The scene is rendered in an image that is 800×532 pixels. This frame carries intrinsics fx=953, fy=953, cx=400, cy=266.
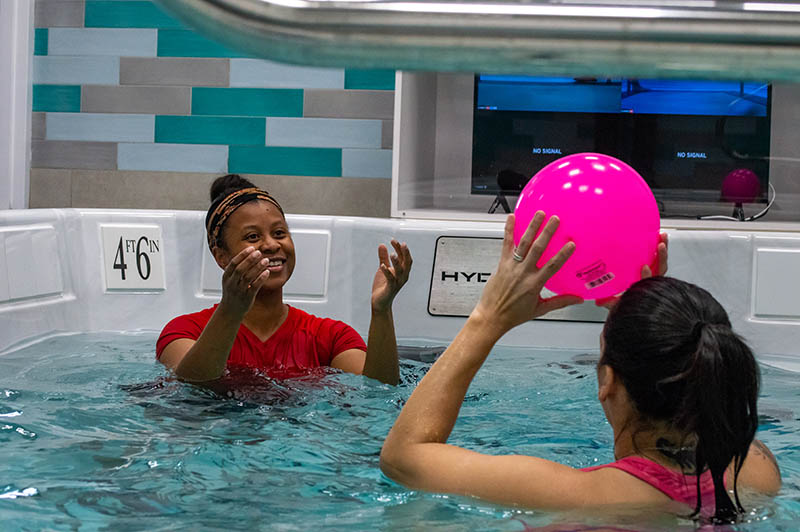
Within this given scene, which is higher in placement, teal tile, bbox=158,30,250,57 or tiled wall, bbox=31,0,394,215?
teal tile, bbox=158,30,250,57

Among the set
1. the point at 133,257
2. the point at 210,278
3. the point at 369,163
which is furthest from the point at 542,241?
the point at 369,163

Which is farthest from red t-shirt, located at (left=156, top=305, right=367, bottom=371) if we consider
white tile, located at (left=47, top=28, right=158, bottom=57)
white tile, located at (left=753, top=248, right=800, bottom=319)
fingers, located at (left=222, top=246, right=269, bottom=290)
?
white tile, located at (left=47, top=28, right=158, bottom=57)

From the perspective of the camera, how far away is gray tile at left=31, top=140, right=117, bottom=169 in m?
3.92

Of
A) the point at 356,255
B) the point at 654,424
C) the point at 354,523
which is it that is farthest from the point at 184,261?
the point at 654,424

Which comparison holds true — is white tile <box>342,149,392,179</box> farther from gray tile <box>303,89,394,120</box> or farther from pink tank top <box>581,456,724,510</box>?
pink tank top <box>581,456,724,510</box>

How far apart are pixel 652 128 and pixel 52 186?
244 centimetres

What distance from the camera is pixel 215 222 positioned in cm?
222

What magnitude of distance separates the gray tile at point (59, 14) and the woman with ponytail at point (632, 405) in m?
3.21

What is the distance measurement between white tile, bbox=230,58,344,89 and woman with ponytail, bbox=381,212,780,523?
2.74 meters

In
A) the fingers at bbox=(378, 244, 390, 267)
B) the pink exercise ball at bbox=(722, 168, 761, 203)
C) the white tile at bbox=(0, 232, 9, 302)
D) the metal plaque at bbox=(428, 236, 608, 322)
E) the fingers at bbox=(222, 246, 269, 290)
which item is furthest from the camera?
the pink exercise ball at bbox=(722, 168, 761, 203)

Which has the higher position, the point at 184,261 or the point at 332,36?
the point at 332,36

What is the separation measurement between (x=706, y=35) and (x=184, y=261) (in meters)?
2.73

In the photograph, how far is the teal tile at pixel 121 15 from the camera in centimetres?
381

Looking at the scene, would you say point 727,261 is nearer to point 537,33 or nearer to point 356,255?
point 356,255
